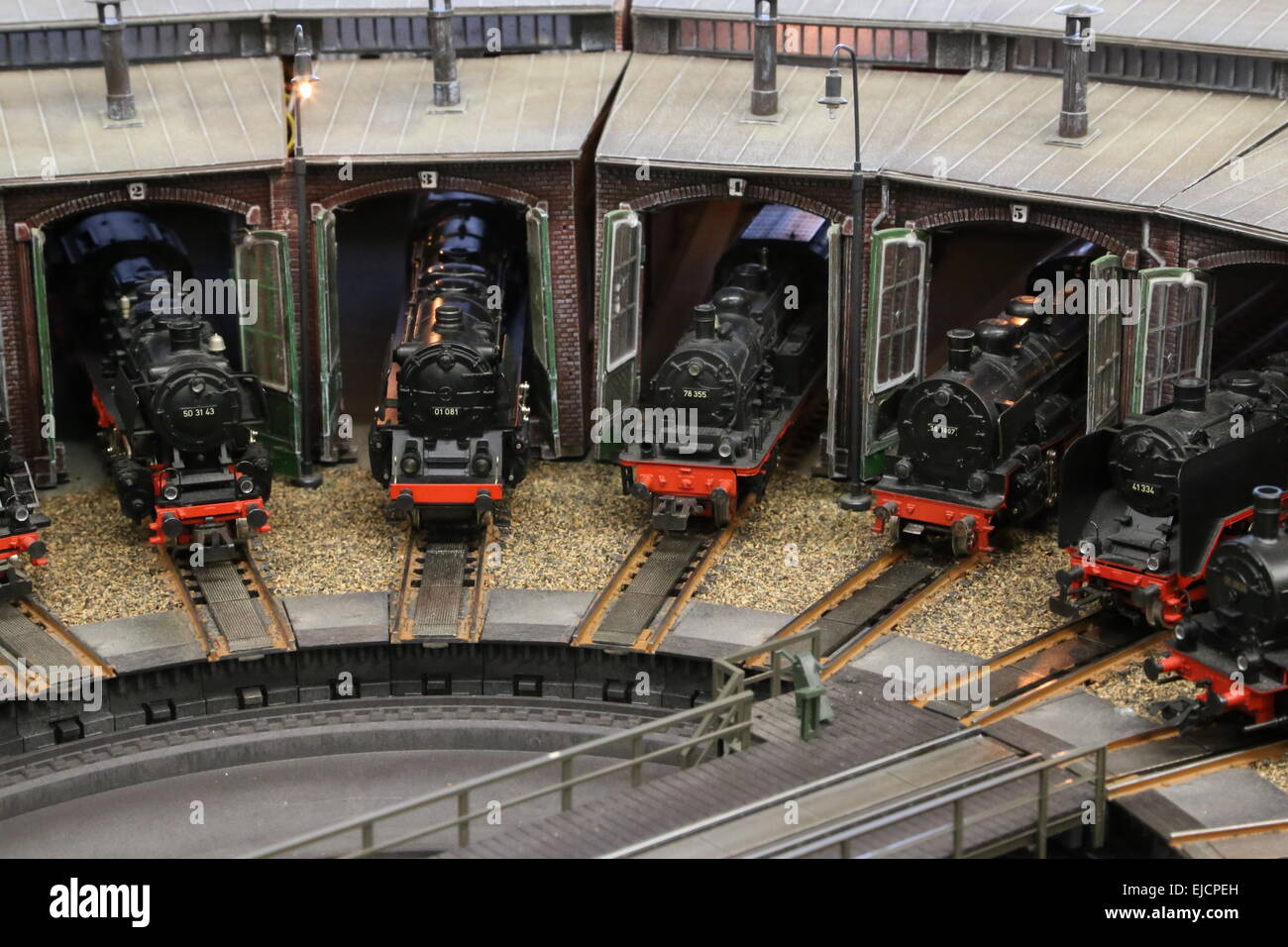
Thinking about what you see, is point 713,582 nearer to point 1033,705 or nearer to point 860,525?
point 860,525

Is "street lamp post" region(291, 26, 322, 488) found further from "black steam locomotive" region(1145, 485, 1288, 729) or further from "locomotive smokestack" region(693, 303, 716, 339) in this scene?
"black steam locomotive" region(1145, 485, 1288, 729)

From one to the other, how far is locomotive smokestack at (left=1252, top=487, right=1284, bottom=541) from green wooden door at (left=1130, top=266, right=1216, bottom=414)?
4203mm

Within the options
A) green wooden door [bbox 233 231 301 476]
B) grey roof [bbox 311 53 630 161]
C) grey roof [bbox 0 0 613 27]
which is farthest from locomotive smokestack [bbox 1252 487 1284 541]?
grey roof [bbox 0 0 613 27]

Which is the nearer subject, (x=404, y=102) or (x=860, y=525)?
(x=860, y=525)

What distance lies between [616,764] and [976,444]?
658 centimetres

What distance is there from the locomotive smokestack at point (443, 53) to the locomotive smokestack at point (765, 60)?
161 inches

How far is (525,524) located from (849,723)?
7.33m

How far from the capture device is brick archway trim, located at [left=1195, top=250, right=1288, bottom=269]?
21.9 metres

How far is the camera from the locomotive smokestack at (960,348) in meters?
22.8

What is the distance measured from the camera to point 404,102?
88.8ft

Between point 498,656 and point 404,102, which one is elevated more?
point 404,102

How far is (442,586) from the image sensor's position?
900 inches

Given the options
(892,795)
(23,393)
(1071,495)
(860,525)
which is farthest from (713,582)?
(23,393)
